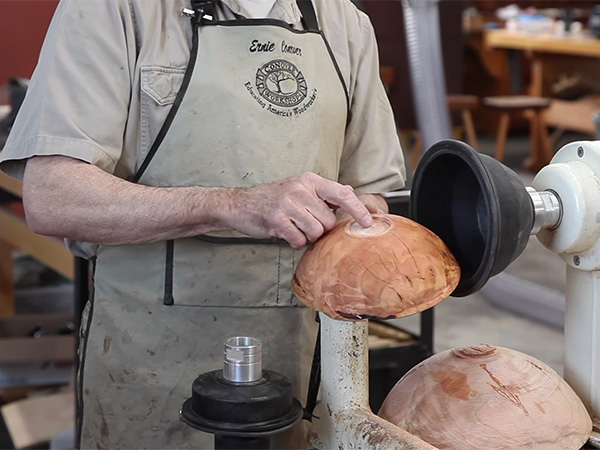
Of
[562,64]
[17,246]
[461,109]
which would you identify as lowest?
[461,109]

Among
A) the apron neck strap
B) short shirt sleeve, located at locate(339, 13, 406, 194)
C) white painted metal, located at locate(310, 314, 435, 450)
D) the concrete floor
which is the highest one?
the apron neck strap

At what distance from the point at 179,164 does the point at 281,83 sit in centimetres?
20

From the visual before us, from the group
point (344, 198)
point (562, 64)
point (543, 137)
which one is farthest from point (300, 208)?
point (562, 64)

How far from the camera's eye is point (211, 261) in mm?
1431

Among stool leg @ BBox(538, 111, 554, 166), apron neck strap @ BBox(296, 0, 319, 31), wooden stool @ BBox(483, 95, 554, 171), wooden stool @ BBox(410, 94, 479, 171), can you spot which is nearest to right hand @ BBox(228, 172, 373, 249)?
apron neck strap @ BBox(296, 0, 319, 31)

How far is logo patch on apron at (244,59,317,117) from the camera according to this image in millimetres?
1397

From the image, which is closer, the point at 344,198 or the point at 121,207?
Result: the point at 344,198

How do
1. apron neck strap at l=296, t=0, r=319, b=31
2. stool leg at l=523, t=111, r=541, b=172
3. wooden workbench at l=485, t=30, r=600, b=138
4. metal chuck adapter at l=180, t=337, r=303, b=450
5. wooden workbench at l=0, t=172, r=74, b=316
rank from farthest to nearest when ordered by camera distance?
stool leg at l=523, t=111, r=541, b=172 < wooden workbench at l=485, t=30, r=600, b=138 < wooden workbench at l=0, t=172, r=74, b=316 < apron neck strap at l=296, t=0, r=319, b=31 < metal chuck adapter at l=180, t=337, r=303, b=450

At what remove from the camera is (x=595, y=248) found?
1.12m

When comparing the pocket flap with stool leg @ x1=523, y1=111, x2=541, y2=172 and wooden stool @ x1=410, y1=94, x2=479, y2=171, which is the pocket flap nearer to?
wooden stool @ x1=410, y1=94, x2=479, y2=171

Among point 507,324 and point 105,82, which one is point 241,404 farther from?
point 507,324

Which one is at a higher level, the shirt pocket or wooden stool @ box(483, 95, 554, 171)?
the shirt pocket

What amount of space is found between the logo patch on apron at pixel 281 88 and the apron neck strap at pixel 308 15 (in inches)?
4.0

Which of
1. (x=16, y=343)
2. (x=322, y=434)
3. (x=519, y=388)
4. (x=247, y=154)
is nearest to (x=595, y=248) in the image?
(x=519, y=388)
